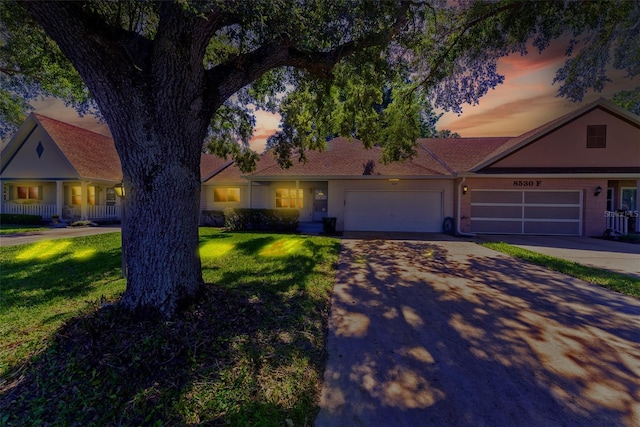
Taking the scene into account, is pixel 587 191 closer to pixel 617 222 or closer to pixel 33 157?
pixel 617 222

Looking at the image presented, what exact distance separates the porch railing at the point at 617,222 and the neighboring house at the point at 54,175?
27326mm

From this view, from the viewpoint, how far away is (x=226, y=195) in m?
17.6

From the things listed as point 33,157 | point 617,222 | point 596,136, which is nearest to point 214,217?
point 33,157

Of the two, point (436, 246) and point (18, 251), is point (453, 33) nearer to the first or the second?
point (436, 246)

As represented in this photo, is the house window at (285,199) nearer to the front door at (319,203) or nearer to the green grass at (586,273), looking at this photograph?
the front door at (319,203)

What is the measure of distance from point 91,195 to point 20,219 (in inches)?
139

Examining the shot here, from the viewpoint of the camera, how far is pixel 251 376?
2602 millimetres

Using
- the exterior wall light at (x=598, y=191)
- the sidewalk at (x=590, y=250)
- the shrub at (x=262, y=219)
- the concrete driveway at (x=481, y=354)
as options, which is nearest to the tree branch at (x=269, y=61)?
the concrete driveway at (x=481, y=354)

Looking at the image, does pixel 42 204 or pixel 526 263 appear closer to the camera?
pixel 526 263

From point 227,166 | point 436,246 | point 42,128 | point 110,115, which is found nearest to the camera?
point 110,115

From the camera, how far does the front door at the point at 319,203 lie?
52.6 ft

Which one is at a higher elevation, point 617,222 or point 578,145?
point 578,145

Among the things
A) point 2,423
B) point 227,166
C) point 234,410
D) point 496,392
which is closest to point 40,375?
point 2,423

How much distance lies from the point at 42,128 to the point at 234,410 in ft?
74.8
